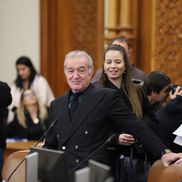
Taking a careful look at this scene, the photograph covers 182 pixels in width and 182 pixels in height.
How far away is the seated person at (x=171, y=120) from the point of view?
4.40 meters

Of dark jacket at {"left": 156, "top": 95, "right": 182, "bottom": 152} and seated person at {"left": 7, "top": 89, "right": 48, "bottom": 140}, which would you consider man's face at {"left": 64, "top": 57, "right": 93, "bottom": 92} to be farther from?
→ seated person at {"left": 7, "top": 89, "right": 48, "bottom": 140}

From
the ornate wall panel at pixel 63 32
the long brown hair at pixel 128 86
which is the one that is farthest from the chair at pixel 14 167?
the ornate wall panel at pixel 63 32

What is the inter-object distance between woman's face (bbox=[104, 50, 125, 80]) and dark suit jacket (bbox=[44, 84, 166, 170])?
1.98 ft

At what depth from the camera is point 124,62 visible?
4.65 meters

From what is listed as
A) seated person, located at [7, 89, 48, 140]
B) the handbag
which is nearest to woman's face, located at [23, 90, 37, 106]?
seated person, located at [7, 89, 48, 140]

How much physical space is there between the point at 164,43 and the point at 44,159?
13.6 ft

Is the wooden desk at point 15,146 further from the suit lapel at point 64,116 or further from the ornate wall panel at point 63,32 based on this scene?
the suit lapel at point 64,116

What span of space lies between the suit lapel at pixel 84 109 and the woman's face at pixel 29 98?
348 cm

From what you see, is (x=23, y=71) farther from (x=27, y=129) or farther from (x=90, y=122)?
(x=90, y=122)

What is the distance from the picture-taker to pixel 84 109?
3939mm

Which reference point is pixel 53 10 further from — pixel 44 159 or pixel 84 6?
pixel 44 159

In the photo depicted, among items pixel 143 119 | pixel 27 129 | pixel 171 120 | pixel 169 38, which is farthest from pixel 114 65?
pixel 27 129

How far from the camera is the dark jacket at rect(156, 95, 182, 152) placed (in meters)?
4.40

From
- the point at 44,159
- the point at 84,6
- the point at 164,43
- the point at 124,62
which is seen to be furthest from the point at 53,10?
the point at 44,159
